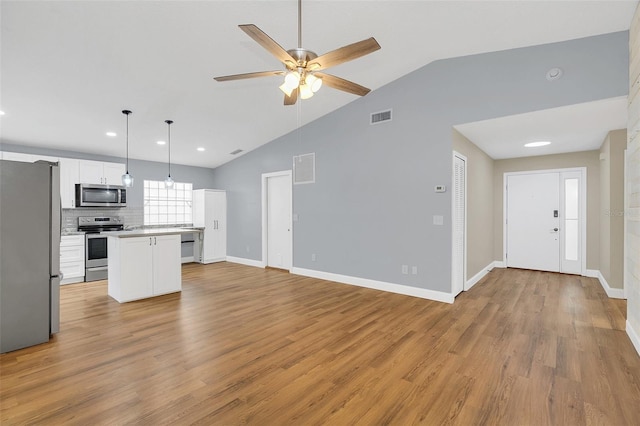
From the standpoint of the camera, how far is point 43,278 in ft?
9.65

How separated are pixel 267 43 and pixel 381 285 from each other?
3.90 meters

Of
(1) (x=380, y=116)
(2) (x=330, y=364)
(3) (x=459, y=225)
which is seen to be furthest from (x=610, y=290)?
(2) (x=330, y=364)

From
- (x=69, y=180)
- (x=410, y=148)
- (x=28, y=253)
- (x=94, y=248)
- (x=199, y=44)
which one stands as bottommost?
(x=94, y=248)

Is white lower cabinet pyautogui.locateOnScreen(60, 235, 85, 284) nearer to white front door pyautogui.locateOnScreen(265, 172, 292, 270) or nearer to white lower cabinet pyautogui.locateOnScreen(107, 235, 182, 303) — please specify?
white lower cabinet pyautogui.locateOnScreen(107, 235, 182, 303)

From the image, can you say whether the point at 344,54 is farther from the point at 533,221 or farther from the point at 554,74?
the point at 533,221

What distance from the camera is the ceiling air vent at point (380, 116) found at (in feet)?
15.4

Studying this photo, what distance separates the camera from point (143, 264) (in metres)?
4.30

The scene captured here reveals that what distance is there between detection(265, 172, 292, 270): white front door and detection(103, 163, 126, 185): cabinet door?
315cm

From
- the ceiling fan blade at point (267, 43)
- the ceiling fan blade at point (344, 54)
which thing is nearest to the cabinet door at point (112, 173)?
the ceiling fan blade at point (267, 43)

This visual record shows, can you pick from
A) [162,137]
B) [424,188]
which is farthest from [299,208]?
[162,137]

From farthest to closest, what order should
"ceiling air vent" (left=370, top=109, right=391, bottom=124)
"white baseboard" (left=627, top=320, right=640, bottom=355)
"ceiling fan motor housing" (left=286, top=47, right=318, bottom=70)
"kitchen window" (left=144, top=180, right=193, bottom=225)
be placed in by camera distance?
"kitchen window" (left=144, top=180, right=193, bottom=225) < "ceiling air vent" (left=370, top=109, right=391, bottom=124) < "white baseboard" (left=627, top=320, right=640, bottom=355) < "ceiling fan motor housing" (left=286, top=47, right=318, bottom=70)

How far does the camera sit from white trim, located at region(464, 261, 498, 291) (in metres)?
4.80

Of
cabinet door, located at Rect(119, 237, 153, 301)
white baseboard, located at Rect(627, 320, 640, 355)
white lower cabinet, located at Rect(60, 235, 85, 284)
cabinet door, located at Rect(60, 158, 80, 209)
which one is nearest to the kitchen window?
cabinet door, located at Rect(60, 158, 80, 209)

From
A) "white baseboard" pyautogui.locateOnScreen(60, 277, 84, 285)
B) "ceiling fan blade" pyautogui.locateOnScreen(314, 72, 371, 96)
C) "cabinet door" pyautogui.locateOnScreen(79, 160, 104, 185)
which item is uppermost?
"ceiling fan blade" pyautogui.locateOnScreen(314, 72, 371, 96)
